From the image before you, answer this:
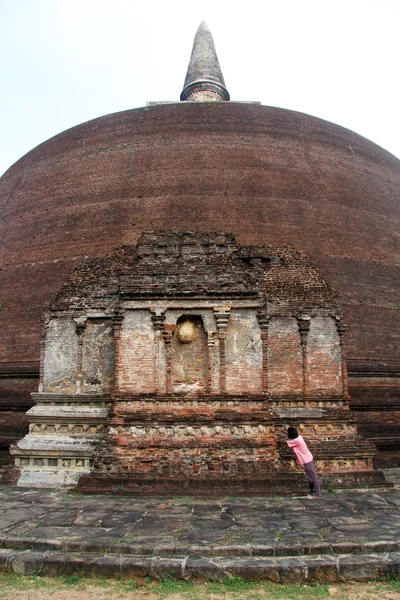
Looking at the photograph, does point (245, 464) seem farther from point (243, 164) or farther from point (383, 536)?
point (243, 164)

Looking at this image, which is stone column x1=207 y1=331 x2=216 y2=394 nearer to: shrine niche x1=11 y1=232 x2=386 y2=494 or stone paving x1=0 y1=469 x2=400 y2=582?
shrine niche x1=11 y1=232 x2=386 y2=494

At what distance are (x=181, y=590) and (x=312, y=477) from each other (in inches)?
142

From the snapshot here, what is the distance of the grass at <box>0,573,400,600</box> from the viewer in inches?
170

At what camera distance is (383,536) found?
5.40 meters

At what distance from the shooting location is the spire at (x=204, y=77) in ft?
75.8

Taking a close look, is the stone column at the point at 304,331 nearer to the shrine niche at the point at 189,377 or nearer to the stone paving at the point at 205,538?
the shrine niche at the point at 189,377

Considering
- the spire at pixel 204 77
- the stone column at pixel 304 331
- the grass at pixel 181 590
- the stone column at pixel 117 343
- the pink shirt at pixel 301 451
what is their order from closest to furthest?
the grass at pixel 181 590
the pink shirt at pixel 301 451
the stone column at pixel 117 343
the stone column at pixel 304 331
the spire at pixel 204 77

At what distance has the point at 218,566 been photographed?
4621 millimetres

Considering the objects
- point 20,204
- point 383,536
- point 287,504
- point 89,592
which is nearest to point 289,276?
point 287,504

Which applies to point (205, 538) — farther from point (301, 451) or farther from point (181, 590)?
point (301, 451)

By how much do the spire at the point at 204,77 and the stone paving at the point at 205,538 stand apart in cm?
1934

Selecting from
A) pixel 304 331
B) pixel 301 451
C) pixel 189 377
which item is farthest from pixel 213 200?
pixel 301 451

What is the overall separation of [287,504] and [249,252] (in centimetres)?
483

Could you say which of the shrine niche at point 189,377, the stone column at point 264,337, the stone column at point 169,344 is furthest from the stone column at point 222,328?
the stone column at point 169,344
